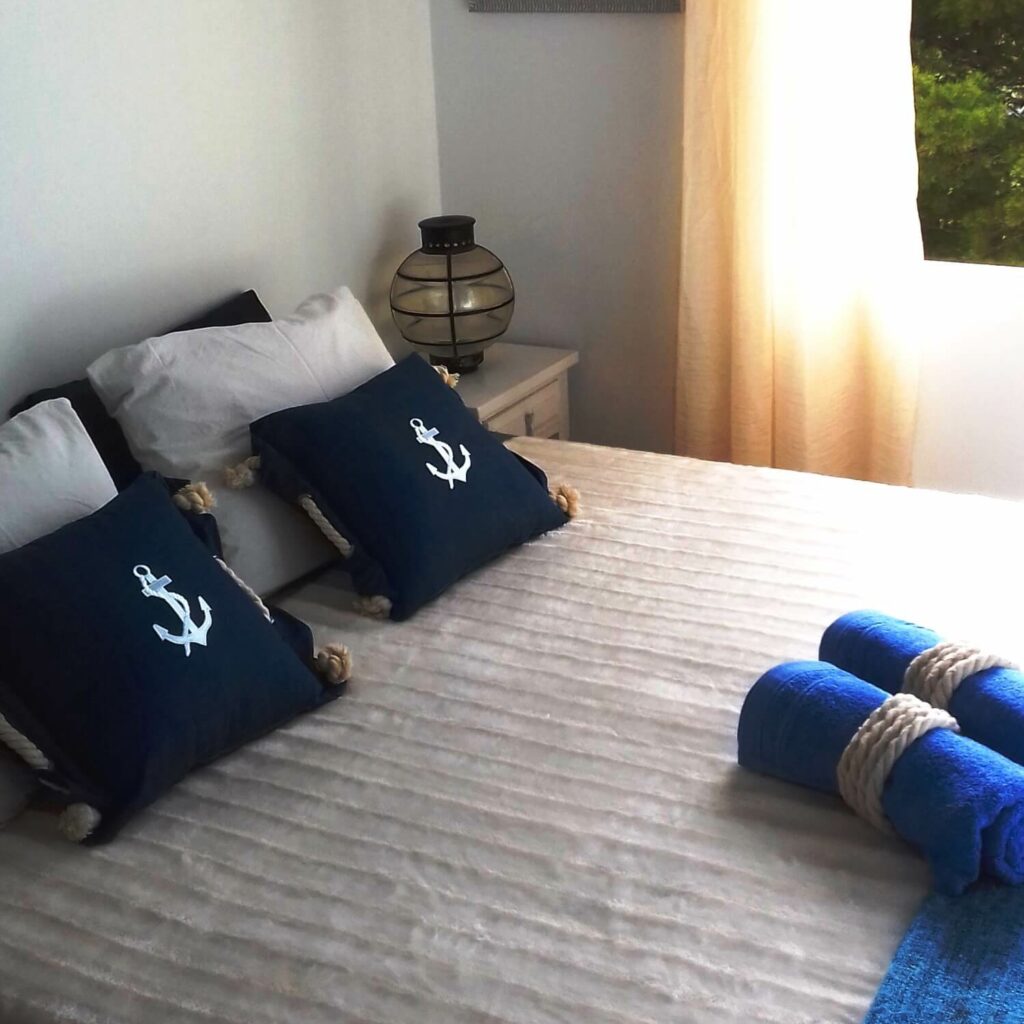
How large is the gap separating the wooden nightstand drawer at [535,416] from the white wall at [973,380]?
841 millimetres

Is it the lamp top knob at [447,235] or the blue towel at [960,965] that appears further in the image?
the lamp top knob at [447,235]

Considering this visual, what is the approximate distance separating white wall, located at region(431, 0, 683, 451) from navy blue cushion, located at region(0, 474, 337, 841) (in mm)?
1605

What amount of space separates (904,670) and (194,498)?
1023mm

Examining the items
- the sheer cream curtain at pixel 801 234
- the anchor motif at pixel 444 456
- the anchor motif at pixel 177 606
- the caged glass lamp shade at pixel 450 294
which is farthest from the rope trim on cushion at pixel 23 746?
the sheer cream curtain at pixel 801 234

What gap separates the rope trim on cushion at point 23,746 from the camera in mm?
1508

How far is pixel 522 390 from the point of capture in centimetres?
285

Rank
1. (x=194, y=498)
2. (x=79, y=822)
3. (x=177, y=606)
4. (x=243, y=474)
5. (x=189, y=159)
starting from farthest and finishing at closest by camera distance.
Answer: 1. (x=189, y=159)
2. (x=243, y=474)
3. (x=194, y=498)
4. (x=177, y=606)
5. (x=79, y=822)

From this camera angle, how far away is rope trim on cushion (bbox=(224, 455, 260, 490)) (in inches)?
77.5

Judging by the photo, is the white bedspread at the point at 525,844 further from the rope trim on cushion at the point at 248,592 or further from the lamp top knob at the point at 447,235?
the lamp top knob at the point at 447,235

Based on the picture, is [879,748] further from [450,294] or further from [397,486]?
[450,294]

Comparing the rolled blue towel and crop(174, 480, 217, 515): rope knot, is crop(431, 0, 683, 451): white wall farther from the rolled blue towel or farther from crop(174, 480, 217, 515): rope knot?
the rolled blue towel

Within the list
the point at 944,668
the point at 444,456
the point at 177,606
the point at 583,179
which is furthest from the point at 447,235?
the point at 944,668

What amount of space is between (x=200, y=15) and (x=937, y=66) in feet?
4.93

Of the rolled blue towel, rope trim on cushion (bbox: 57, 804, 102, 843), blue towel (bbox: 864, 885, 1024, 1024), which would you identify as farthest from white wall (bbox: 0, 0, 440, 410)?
blue towel (bbox: 864, 885, 1024, 1024)
